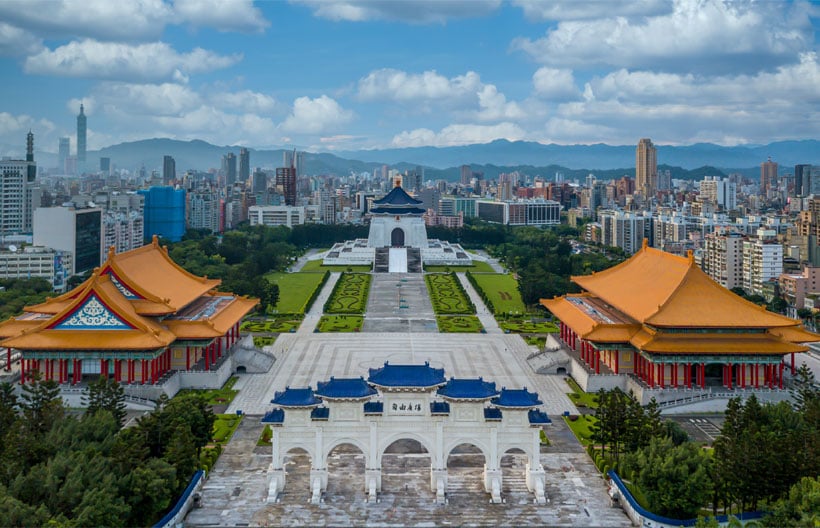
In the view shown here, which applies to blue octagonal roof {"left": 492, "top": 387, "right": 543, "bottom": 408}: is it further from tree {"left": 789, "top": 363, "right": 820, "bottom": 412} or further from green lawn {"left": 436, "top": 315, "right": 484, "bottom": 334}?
green lawn {"left": 436, "top": 315, "right": 484, "bottom": 334}

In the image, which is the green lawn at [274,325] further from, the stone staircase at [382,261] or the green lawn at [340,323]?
the stone staircase at [382,261]

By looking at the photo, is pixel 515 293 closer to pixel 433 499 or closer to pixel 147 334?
pixel 147 334

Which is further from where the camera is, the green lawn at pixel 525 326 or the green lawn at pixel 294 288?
the green lawn at pixel 294 288

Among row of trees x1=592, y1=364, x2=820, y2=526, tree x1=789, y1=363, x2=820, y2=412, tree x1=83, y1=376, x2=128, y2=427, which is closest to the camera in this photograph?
row of trees x1=592, y1=364, x2=820, y2=526

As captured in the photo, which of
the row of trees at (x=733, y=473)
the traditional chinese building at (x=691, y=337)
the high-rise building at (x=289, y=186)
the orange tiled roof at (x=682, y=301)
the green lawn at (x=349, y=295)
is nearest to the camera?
the row of trees at (x=733, y=473)

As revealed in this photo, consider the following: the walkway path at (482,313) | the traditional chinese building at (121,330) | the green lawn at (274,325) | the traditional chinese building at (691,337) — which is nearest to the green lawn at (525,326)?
the walkway path at (482,313)

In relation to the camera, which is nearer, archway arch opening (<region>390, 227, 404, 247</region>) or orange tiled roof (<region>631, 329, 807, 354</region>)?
orange tiled roof (<region>631, 329, 807, 354</region>)

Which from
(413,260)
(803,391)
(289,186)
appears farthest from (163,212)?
(803,391)

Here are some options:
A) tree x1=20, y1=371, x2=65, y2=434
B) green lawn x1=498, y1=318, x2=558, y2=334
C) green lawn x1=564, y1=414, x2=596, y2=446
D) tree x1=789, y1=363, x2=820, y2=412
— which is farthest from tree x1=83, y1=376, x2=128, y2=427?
green lawn x1=498, y1=318, x2=558, y2=334
